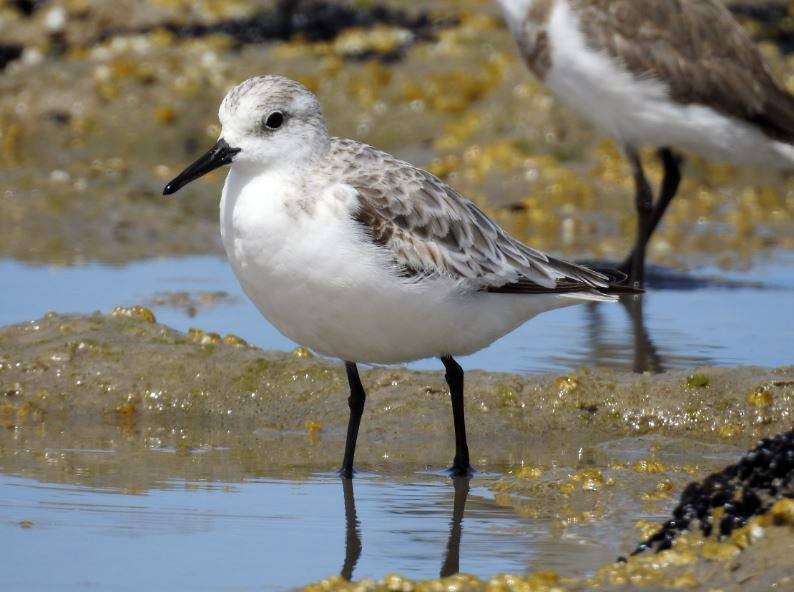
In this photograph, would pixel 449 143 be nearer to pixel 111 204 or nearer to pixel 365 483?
pixel 111 204

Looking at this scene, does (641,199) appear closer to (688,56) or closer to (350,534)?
(688,56)

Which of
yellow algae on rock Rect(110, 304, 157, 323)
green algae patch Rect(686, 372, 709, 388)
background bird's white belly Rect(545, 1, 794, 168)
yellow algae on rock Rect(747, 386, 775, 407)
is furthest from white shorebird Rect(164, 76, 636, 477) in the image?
background bird's white belly Rect(545, 1, 794, 168)

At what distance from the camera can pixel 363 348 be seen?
19.7 ft

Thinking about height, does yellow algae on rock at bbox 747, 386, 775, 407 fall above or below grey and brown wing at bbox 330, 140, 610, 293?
below

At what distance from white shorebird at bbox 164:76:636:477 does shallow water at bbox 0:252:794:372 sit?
1747 millimetres

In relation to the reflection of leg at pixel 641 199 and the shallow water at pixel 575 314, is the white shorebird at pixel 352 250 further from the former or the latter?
the reflection of leg at pixel 641 199

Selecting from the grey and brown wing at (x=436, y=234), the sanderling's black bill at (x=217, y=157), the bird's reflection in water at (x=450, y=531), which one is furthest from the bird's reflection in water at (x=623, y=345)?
the sanderling's black bill at (x=217, y=157)

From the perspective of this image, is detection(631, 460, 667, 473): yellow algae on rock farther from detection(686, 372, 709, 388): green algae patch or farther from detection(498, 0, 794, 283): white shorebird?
detection(498, 0, 794, 283): white shorebird

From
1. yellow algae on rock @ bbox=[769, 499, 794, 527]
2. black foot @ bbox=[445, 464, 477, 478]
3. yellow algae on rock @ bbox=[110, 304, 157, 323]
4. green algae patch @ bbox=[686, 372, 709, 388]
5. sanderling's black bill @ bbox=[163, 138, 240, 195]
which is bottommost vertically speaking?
black foot @ bbox=[445, 464, 477, 478]

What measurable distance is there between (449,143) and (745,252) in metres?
3.02

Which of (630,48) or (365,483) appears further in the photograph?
(630,48)

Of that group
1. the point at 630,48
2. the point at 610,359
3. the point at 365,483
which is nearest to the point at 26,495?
the point at 365,483

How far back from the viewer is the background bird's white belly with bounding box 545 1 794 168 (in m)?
10.4

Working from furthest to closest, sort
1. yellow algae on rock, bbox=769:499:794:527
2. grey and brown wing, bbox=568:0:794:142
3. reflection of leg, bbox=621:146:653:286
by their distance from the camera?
reflection of leg, bbox=621:146:653:286 → grey and brown wing, bbox=568:0:794:142 → yellow algae on rock, bbox=769:499:794:527
